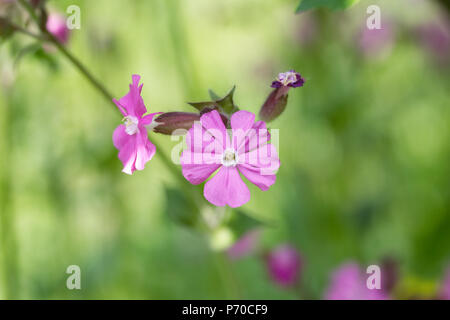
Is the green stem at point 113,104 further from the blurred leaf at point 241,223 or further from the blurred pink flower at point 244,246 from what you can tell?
the blurred pink flower at point 244,246

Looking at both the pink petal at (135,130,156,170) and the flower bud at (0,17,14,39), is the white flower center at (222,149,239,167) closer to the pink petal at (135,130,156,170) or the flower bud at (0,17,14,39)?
the pink petal at (135,130,156,170)

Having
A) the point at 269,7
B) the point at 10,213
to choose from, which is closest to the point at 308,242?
the point at 10,213

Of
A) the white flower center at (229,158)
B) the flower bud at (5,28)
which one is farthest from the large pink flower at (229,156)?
the flower bud at (5,28)

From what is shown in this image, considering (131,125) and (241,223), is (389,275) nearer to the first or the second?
(241,223)

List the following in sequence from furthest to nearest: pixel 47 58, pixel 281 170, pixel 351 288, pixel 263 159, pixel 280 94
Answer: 1. pixel 281 170
2. pixel 351 288
3. pixel 47 58
4. pixel 280 94
5. pixel 263 159

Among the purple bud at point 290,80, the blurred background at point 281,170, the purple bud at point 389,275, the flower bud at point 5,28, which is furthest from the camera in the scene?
the blurred background at point 281,170

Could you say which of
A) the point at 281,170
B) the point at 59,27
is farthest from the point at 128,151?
the point at 281,170
